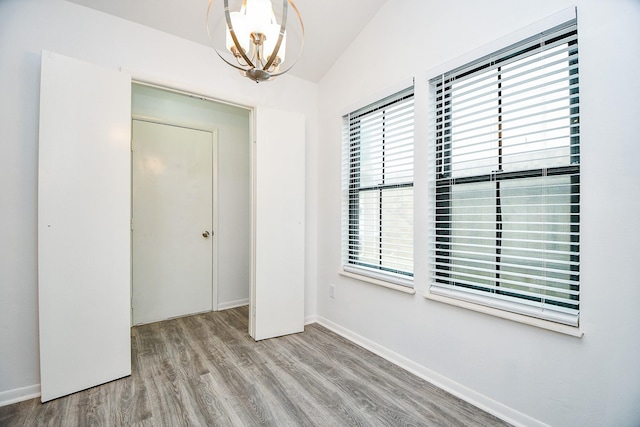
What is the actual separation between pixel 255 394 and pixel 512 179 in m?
2.17

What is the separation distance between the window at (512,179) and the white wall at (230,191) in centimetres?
229

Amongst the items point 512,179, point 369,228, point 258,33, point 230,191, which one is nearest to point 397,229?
point 369,228

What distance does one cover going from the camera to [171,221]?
3.32 metres

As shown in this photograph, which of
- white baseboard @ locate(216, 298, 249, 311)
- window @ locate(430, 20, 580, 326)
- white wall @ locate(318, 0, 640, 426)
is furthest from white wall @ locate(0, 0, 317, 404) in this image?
window @ locate(430, 20, 580, 326)

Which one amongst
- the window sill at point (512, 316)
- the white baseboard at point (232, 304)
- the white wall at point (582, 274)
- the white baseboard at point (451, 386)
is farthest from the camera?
the white baseboard at point (232, 304)

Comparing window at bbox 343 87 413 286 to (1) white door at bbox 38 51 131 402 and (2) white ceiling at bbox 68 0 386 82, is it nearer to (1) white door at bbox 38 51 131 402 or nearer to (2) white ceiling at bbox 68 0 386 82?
(2) white ceiling at bbox 68 0 386 82

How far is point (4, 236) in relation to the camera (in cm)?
186

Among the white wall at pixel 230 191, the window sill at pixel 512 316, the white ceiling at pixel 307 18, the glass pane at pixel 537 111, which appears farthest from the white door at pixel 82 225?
the glass pane at pixel 537 111

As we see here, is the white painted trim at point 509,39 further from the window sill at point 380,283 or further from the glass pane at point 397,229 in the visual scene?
the window sill at point 380,283

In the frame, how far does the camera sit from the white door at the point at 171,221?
314 centimetres

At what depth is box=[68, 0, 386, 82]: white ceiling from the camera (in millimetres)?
2189

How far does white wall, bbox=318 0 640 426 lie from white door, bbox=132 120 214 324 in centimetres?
221

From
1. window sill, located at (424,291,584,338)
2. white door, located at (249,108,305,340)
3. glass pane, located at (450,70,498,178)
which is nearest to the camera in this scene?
window sill, located at (424,291,584,338)

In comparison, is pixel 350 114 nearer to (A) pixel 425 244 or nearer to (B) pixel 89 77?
(A) pixel 425 244
